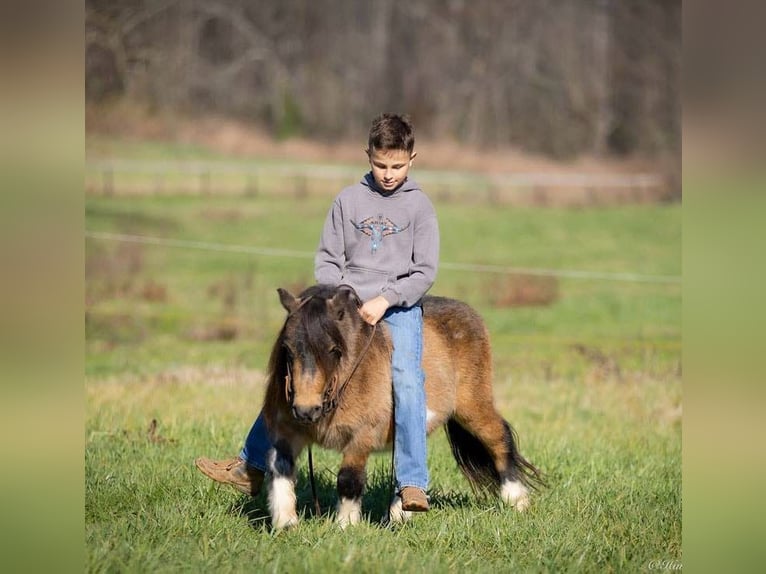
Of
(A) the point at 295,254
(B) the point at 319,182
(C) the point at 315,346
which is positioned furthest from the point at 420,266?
(B) the point at 319,182

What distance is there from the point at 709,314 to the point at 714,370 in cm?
17

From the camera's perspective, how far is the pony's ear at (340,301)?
5.35 metres

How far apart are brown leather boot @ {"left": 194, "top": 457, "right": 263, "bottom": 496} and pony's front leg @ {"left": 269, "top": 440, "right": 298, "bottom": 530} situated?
53cm

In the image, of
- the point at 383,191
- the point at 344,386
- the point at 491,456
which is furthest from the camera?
the point at 491,456

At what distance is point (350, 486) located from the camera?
5523mm

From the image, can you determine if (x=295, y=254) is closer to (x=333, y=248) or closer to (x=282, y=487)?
(x=333, y=248)

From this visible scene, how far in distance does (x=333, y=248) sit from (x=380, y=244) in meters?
0.29

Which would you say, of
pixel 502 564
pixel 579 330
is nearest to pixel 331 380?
pixel 502 564

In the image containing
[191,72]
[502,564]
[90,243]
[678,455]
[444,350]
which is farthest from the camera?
[191,72]

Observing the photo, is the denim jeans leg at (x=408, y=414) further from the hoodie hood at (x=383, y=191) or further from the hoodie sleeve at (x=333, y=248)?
the hoodie hood at (x=383, y=191)

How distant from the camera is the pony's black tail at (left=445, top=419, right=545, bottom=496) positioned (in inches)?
266

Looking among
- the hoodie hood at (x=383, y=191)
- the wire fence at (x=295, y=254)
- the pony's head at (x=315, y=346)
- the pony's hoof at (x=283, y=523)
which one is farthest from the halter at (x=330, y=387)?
the wire fence at (x=295, y=254)

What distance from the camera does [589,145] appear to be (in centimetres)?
3691

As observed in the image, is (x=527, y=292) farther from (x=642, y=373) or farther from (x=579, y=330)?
(x=642, y=373)
